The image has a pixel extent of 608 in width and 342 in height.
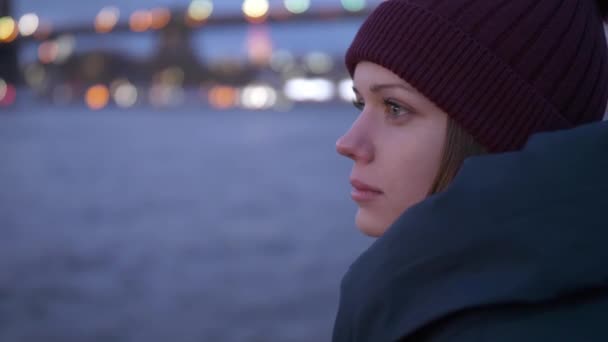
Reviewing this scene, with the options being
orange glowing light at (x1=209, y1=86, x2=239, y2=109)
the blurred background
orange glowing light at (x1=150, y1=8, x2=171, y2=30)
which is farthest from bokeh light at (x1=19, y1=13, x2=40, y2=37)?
orange glowing light at (x1=209, y1=86, x2=239, y2=109)

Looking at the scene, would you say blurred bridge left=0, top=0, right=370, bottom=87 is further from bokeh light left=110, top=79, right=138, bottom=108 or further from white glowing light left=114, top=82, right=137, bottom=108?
white glowing light left=114, top=82, right=137, bottom=108

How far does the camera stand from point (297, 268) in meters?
5.21

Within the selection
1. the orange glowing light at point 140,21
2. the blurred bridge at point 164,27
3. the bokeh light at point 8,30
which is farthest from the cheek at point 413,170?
the bokeh light at point 8,30

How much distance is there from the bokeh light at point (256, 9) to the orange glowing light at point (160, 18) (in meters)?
3.69

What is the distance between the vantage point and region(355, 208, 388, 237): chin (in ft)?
2.70

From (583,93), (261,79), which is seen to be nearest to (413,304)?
(583,93)

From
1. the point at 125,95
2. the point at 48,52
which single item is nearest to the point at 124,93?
the point at 125,95

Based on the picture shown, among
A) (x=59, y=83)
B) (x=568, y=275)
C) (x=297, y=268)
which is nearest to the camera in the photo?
(x=568, y=275)

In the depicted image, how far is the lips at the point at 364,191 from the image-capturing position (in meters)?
0.82

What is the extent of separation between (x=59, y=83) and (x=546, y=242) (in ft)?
129

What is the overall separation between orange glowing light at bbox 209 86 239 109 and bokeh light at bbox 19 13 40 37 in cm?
908

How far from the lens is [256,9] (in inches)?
1062

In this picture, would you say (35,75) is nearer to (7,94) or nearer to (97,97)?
(7,94)

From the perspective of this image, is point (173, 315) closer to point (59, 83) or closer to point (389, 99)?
point (389, 99)
